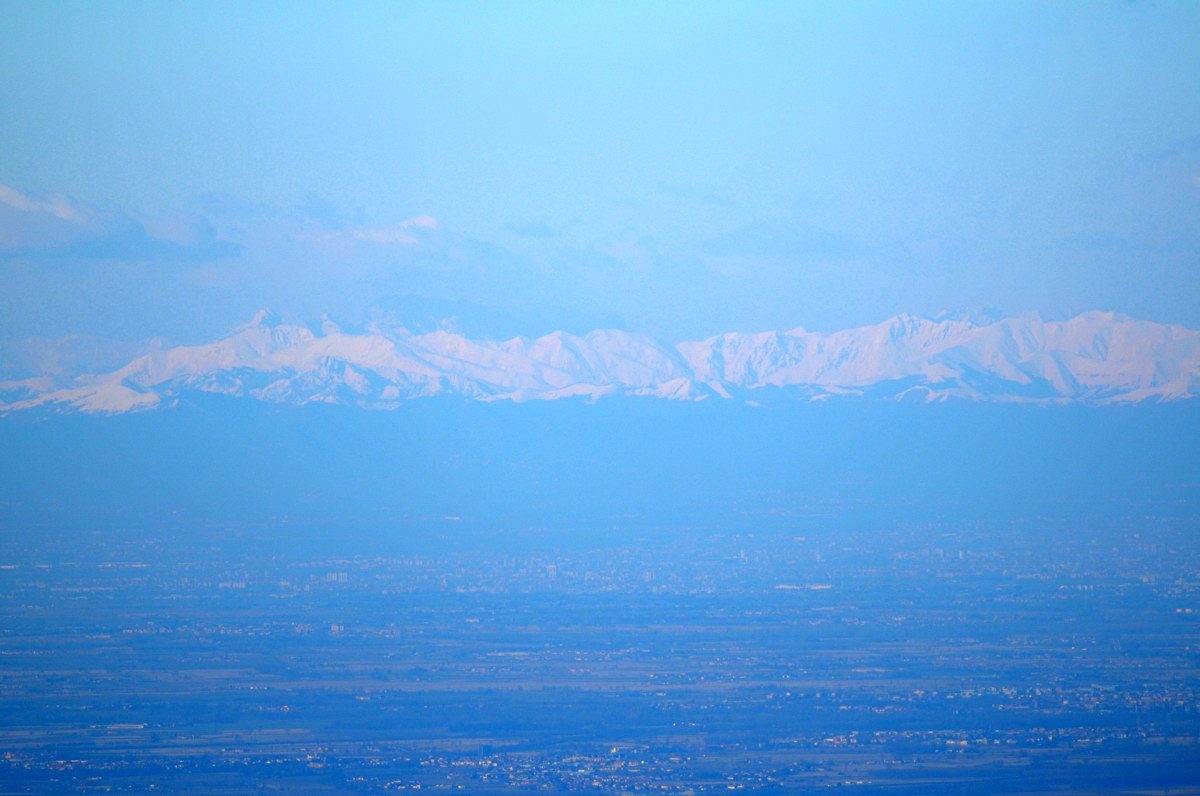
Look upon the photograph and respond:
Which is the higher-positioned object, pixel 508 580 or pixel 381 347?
pixel 381 347

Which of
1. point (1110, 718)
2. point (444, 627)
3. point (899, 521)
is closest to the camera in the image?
point (1110, 718)

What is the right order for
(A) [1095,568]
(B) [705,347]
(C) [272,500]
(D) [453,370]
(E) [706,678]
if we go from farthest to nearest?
1. (B) [705,347]
2. (D) [453,370]
3. (C) [272,500]
4. (A) [1095,568]
5. (E) [706,678]

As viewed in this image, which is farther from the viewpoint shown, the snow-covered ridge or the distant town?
the snow-covered ridge

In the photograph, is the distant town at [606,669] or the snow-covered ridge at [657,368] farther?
the snow-covered ridge at [657,368]

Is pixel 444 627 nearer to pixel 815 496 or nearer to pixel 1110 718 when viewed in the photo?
pixel 1110 718

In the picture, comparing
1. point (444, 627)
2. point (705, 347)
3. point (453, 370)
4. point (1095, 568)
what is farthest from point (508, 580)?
point (705, 347)

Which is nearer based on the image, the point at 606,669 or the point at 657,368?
the point at 606,669

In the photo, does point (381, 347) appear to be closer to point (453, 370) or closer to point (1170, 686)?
point (453, 370)

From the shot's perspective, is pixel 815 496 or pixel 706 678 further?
pixel 815 496

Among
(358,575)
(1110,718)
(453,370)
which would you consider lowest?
(1110,718)
